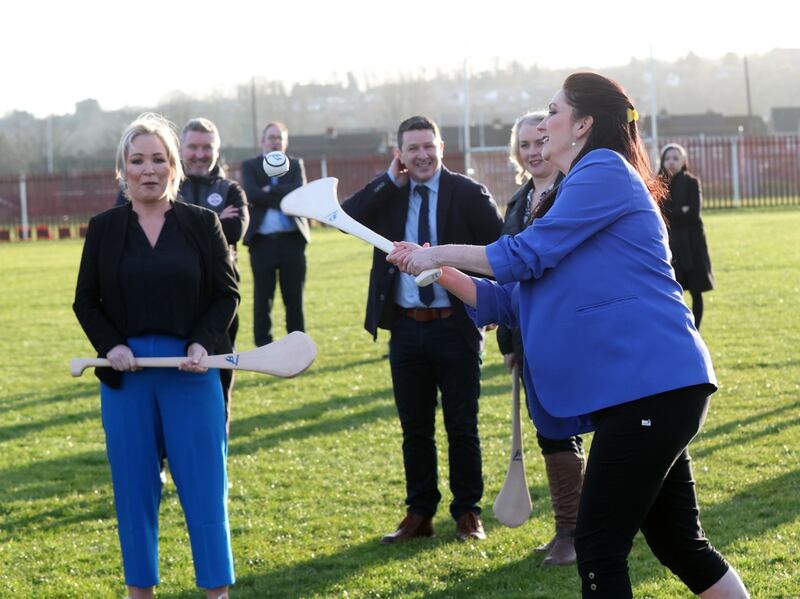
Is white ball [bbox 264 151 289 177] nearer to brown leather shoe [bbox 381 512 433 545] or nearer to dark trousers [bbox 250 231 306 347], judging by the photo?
brown leather shoe [bbox 381 512 433 545]

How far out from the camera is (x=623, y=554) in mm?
3572

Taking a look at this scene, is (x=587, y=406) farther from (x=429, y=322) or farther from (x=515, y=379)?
(x=429, y=322)

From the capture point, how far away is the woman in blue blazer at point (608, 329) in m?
3.50

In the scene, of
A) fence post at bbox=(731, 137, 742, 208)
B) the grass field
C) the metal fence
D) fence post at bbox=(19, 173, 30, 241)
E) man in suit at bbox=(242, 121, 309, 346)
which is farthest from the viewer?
the metal fence

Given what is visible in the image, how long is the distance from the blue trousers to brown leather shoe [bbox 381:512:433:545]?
1.35m

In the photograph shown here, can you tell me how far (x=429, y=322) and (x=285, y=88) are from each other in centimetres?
14394

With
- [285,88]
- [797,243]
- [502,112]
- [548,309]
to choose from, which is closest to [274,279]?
[548,309]

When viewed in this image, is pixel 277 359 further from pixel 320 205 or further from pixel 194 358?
pixel 320 205

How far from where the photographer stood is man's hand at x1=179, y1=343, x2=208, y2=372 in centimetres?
460

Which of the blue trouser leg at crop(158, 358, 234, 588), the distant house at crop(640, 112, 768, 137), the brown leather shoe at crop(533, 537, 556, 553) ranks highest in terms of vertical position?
the distant house at crop(640, 112, 768, 137)

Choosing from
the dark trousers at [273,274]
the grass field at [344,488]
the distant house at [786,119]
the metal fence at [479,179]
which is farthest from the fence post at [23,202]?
the distant house at [786,119]

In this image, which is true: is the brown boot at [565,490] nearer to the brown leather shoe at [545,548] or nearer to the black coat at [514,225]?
the brown leather shoe at [545,548]

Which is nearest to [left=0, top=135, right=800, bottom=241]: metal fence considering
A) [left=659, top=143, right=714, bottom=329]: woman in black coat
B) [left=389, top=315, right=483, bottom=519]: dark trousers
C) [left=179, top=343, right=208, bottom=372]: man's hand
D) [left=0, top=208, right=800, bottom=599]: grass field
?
[left=0, top=208, right=800, bottom=599]: grass field

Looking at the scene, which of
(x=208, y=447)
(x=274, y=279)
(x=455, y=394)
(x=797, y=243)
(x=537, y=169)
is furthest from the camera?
(x=797, y=243)
